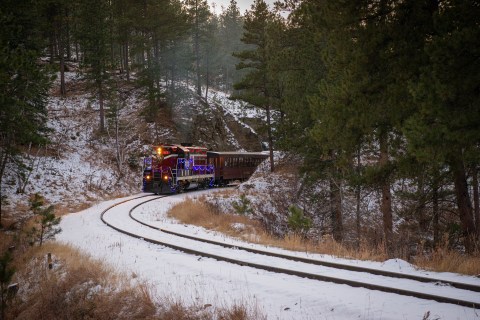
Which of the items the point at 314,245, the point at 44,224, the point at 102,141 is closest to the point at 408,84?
the point at 314,245

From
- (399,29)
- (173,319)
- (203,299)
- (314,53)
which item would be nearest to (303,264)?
(203,299)

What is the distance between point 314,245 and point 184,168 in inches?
→ 739

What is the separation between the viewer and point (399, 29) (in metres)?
9.38

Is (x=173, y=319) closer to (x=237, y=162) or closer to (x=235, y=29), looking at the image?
(x=237, y=162)

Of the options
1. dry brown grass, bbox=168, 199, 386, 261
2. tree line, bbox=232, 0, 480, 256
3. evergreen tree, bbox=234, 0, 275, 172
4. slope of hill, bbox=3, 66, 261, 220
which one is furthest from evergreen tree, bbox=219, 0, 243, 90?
tree line, bbox=232, 0, 480, 256

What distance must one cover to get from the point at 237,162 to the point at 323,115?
25.4m

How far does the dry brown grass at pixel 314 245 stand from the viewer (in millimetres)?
7879

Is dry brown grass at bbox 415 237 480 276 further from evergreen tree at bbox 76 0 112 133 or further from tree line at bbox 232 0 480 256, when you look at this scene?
evergreen tree at bbox 76 0 112 133

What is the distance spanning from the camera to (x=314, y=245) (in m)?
11.5

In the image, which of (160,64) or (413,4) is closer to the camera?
(413,4)

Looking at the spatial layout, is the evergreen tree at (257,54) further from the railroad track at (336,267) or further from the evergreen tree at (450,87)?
the evergreen tree at (450,87)

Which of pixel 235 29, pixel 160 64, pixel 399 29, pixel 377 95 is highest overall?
pixel 235 29

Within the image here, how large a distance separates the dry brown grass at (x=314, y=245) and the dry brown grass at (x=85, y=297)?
4666 mm

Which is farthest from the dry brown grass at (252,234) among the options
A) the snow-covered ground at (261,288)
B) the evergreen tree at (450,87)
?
the evergreen tree at (450,87)
